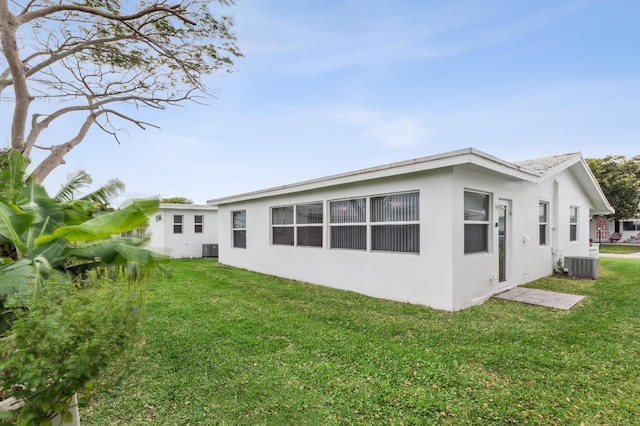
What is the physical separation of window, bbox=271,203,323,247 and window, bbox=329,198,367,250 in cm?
55

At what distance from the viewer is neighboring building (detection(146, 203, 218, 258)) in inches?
696

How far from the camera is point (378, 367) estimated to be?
3729mm

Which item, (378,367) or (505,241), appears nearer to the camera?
(378,367)

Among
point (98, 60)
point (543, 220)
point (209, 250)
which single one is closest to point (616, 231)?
point (543, 220)

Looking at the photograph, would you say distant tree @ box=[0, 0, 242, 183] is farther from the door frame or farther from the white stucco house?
the door frame

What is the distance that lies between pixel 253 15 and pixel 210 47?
4.65 ft

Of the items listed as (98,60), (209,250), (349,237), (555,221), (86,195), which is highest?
(98,60)

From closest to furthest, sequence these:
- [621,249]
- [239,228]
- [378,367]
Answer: [378,367]
[239,228]
[621,249]

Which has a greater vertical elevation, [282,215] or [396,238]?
[282,215]

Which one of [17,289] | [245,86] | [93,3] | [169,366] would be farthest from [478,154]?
[93,3]

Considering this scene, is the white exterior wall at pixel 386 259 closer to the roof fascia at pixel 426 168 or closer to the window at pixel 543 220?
the roof fascia at pixel 426 168

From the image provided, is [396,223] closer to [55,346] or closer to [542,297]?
[542,297]

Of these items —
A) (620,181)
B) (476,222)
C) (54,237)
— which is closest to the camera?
(54,237)

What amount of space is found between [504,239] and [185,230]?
16286 mm
